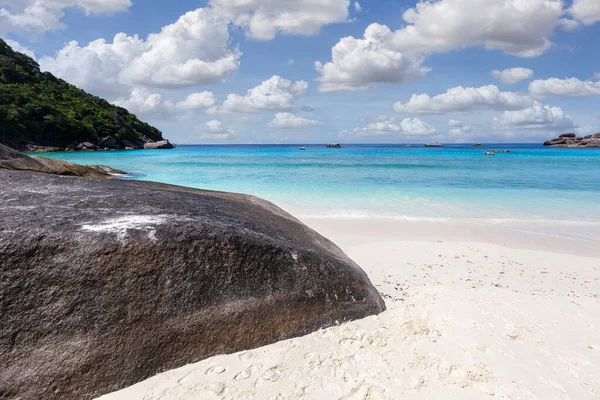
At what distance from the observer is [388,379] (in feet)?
11.2

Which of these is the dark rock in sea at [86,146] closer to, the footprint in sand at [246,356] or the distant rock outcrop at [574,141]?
the footprint in sand at [246,356]

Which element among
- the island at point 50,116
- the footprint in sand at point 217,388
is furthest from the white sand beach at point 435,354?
the island at point 50,116

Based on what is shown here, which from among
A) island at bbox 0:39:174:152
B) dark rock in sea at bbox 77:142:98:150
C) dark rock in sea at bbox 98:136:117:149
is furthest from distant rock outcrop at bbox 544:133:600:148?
dark rock in sea at bbox 77:142:98:150

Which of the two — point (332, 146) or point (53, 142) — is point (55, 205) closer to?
point (53, 142)

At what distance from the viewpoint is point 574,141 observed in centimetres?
11519

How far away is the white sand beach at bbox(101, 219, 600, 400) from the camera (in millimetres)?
3266

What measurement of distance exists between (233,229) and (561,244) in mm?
9173

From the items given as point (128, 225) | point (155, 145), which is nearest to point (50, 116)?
point (155, 145)

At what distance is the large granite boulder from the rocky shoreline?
62.6m

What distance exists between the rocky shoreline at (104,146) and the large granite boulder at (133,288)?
62.6 m

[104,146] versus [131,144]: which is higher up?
[131,144]

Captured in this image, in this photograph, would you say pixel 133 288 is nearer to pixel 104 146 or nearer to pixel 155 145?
pixel 104 146

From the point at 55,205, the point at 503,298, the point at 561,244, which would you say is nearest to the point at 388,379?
the point at 503,298

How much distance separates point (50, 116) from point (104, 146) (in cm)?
1010
